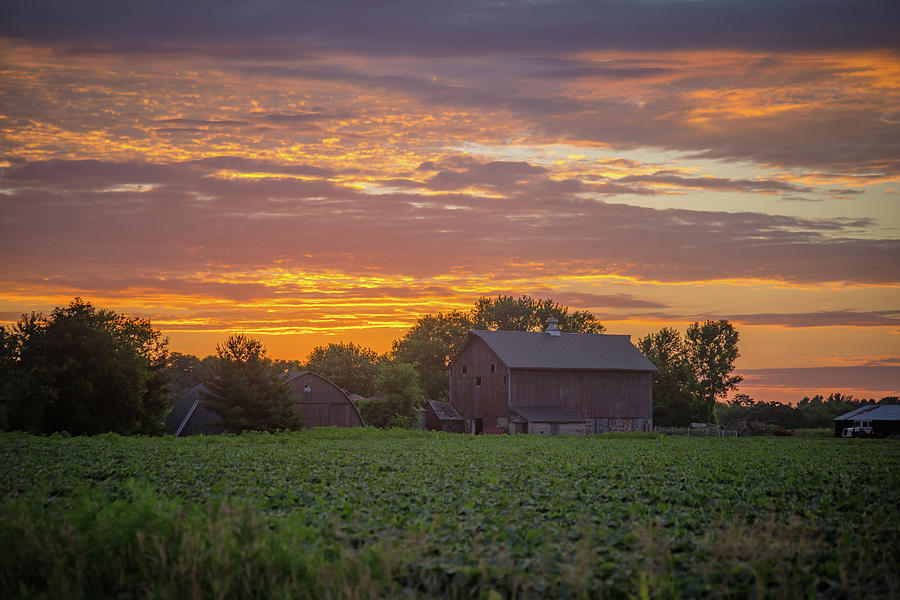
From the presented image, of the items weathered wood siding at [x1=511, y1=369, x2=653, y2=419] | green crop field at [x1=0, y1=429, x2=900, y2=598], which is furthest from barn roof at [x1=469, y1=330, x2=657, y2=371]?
green crop field at [x1=0, y1=429, x2=900, y2=598]

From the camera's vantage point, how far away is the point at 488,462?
27531 mm

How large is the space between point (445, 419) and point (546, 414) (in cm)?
1106

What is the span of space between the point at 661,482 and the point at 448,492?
5748 millimetres

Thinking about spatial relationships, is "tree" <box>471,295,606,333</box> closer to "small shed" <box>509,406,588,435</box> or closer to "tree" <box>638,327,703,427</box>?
"tree" <box>638,327,703,427</box>

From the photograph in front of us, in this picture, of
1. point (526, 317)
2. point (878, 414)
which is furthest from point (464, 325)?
point (878, 414)

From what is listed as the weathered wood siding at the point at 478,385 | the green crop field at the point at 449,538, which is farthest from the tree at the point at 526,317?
the green crop field at the point at 449,538

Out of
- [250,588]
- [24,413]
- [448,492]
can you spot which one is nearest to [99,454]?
[448,492]

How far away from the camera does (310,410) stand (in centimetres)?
6506

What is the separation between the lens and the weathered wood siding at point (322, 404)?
65.0m

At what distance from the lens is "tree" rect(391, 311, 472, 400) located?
99188 mm

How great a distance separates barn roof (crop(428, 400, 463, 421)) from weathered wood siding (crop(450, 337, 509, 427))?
0.43 meters

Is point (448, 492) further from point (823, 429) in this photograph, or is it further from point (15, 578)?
point (823, 429)

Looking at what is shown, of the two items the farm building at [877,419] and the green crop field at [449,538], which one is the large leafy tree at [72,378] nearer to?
the green crop field at [449,538]

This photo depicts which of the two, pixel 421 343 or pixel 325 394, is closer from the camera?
pixel 325 394
